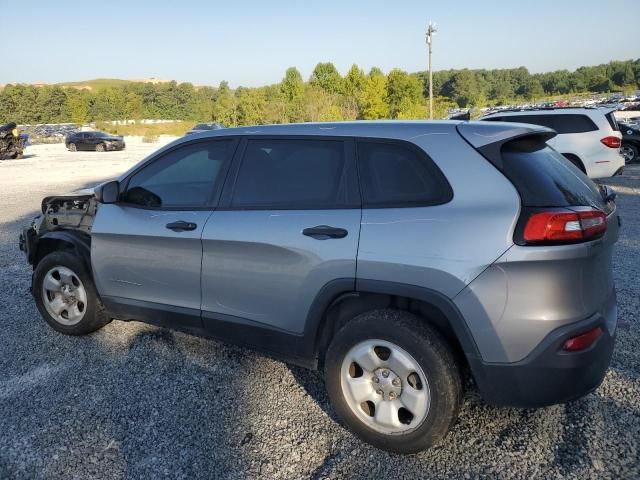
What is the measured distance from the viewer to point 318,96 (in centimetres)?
3806

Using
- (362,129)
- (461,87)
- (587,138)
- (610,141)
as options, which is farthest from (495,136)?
(461,87)

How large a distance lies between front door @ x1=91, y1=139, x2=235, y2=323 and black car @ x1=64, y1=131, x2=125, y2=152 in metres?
32.3

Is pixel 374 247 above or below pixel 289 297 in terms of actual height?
above

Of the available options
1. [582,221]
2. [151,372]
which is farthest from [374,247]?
[151,372]

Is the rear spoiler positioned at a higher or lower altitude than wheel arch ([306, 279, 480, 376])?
higher

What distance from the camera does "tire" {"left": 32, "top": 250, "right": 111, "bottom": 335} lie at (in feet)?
13.2

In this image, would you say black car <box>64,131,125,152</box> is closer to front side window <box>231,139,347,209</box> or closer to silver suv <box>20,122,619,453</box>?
silver suv <box>20,122,619,453</box>

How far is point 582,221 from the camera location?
2312 mm

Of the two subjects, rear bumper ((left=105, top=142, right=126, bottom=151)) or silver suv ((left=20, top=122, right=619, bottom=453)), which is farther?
rear bumper ((left=105, top=142, right=126, bottom=151))

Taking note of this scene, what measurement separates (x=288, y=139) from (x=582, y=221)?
5.51ft

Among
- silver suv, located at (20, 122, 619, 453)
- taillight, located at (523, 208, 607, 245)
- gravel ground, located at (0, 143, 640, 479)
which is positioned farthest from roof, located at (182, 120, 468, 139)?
gravel ground, located at (0, 143, 640, 479)

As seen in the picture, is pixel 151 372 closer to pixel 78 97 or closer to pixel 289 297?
pixel 289 297

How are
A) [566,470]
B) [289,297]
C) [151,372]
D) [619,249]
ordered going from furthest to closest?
1. [619,249]
2. [151,372]
3. [289,297]
4. [566,470]

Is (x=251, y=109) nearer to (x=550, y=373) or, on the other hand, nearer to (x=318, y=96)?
(x=318, y=96)
